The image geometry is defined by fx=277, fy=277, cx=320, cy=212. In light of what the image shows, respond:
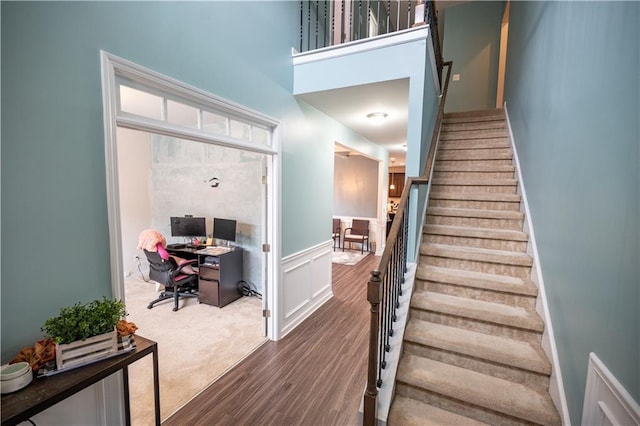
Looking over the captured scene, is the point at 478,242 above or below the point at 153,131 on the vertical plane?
below

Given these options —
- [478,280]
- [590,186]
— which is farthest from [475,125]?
[590,186]

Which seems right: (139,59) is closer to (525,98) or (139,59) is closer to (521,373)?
(521,373)

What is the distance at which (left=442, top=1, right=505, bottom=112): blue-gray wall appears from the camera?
18.2ft

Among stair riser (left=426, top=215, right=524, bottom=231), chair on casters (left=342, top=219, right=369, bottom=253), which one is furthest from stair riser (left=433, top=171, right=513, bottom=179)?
chair on casters (left=342, top=219, right=369, bottom=253)

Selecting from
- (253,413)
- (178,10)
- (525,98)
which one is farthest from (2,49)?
(525,98)

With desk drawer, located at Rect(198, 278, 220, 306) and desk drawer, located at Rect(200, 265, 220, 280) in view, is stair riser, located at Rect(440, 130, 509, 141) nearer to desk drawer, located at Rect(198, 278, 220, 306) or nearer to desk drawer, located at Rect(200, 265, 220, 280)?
Answer: desk drawer, located at Rect(200, 265, 220, 280)

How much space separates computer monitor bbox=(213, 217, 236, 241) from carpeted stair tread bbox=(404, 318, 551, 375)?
9.60 ft

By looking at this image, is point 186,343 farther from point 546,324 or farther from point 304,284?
point 546,324

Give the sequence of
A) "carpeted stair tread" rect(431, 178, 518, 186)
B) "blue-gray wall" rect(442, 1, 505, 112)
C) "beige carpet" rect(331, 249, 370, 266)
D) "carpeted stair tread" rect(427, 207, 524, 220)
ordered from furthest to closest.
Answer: "beige carpet" rect(331, 249, 370, 266) → "blue-gray wall" rect(442, 1, 505, 112) → "carpeted stair tread" rect(431, 178, 518, 186) → "carpeted stair tread" rect(427, 207, 524, 220)

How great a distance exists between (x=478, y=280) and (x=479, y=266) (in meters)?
0.25

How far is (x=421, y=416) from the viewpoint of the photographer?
5.62 feet

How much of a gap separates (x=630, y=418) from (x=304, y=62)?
11.0 ft

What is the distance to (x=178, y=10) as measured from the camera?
185 cm

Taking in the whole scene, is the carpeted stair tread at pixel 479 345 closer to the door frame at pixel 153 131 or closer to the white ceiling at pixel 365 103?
the door frame at pixel 153 131
